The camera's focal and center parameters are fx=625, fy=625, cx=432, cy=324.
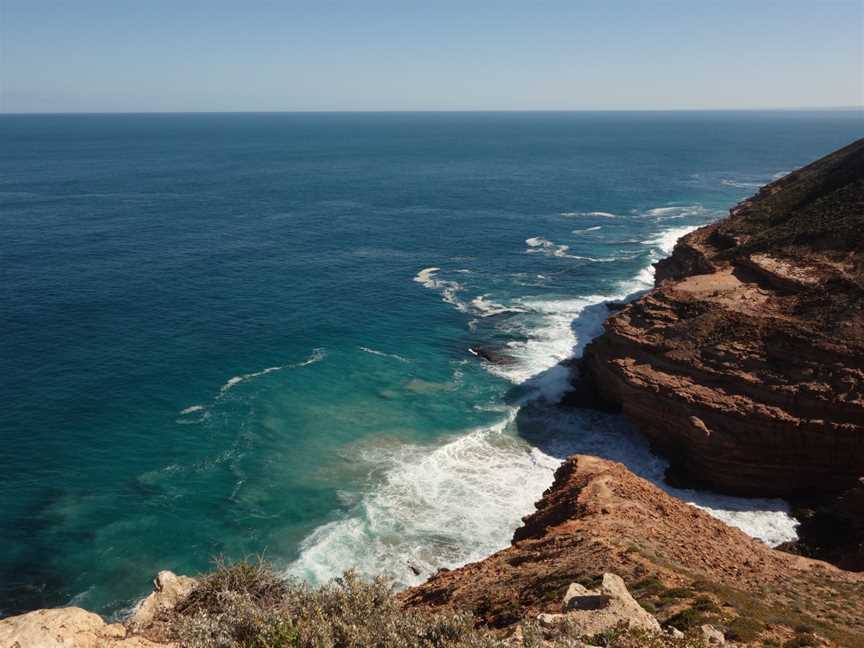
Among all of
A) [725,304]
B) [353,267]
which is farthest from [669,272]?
[353,267]

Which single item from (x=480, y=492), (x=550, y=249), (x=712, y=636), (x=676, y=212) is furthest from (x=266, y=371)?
(x=676, y=212)

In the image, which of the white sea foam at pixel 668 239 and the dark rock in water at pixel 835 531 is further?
the white sea foam at pixel 668 239

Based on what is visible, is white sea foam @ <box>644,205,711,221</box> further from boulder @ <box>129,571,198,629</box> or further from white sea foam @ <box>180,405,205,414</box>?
boulder @ <box>129,571,198,629</box>

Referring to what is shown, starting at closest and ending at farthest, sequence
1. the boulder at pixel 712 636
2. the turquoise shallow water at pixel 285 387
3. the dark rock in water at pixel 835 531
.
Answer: the boulder at pixel 712 636 → the dark rock in water at pixel 835 531 → the turquoise shallow water at pixel 285 387

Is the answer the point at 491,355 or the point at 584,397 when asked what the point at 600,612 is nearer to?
the point at 584,397

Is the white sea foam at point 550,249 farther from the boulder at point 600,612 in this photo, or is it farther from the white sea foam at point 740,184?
the boulder at point 600,612

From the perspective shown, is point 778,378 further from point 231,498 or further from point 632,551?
point 231,498

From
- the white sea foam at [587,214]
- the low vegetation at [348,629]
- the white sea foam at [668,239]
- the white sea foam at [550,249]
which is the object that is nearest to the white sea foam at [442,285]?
the white sea foam at [550,249]

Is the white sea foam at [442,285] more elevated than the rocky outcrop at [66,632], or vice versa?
the rocky outcrop at [66,632]
